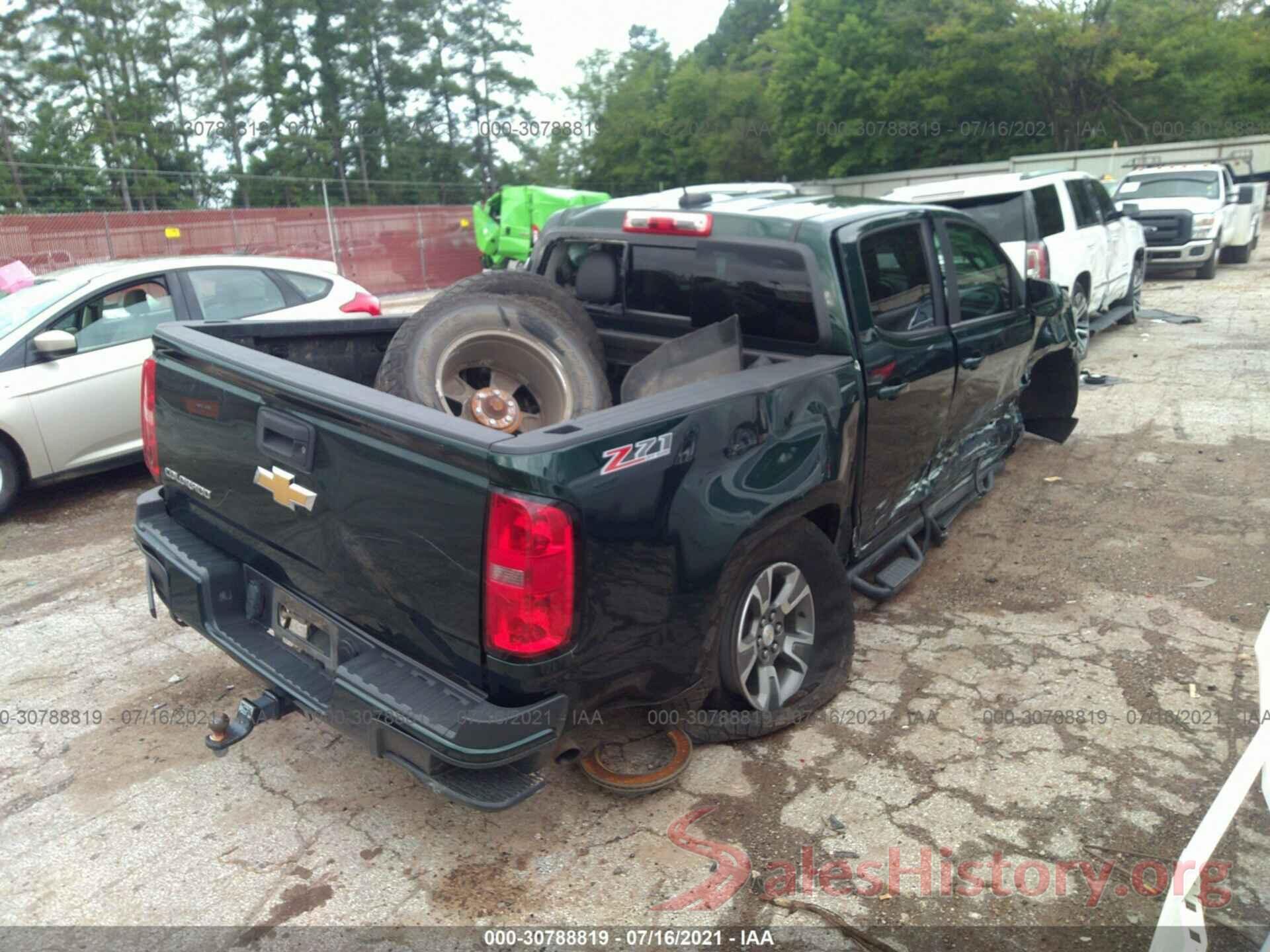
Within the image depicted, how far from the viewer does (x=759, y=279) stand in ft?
13.0

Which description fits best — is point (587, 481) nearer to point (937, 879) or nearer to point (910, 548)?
point (937, 879)

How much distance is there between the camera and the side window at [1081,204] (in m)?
9.70

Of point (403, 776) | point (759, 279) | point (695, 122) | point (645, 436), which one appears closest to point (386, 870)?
point (403, 776)

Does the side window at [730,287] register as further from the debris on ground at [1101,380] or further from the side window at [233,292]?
the debris on ground at [1101,380]

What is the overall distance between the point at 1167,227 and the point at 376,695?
16.4 metres

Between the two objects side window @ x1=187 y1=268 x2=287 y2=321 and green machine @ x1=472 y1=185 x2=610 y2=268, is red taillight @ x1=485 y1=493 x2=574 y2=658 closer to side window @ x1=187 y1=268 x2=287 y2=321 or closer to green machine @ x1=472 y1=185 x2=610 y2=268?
side window @ x1=187 y1=268 x2=287 y2=321

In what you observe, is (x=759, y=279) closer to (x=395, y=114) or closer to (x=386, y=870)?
(x=386, y=870)

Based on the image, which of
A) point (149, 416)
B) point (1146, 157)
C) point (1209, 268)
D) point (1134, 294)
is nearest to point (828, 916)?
point (149, 416)

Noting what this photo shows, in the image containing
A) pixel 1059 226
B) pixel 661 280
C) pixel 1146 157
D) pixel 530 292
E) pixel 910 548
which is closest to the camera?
pixel 530 292

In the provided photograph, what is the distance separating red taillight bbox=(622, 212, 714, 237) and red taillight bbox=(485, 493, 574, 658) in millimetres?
1973

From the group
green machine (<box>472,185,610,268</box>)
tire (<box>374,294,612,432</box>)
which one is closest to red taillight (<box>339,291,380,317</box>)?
tire (<box>374,294,612,432</box>)

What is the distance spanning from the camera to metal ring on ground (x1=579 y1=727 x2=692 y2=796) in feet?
10.9

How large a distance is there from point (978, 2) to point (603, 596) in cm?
3797

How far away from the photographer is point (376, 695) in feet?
8.91
